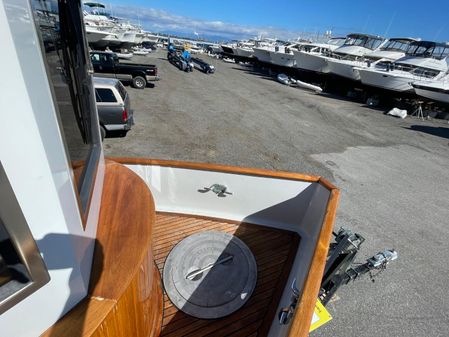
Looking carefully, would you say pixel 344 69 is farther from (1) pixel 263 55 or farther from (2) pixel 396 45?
(1) pixel 263 55

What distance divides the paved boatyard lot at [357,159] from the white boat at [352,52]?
18.4 feet

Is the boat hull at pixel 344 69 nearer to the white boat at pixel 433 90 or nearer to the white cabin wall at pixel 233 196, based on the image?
the white boat at pixel 433 90

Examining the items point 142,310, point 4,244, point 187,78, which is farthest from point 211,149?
point 187,78

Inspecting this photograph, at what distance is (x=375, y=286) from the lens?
3842 millimetres

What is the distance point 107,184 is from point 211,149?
238 inches

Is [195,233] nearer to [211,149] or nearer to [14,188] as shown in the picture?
[14,188]

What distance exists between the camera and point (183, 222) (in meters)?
3.53

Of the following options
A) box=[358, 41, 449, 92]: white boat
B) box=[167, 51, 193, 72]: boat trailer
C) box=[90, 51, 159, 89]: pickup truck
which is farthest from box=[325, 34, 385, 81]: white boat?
box=[90, 51, 159, 89]: pickup truck

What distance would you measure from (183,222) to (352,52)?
85.0 ft

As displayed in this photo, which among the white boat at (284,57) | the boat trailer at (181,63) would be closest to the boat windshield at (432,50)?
the white boat at (284,57)

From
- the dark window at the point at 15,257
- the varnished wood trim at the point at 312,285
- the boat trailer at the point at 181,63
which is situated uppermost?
the dark window at the point at 15,257

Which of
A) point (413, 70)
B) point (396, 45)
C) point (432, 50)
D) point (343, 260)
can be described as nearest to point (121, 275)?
point (343, 260)

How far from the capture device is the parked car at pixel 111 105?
23.8 feet

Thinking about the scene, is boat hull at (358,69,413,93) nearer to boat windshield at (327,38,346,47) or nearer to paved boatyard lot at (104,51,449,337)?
paved boatyard lot at (104,51,449,337)
